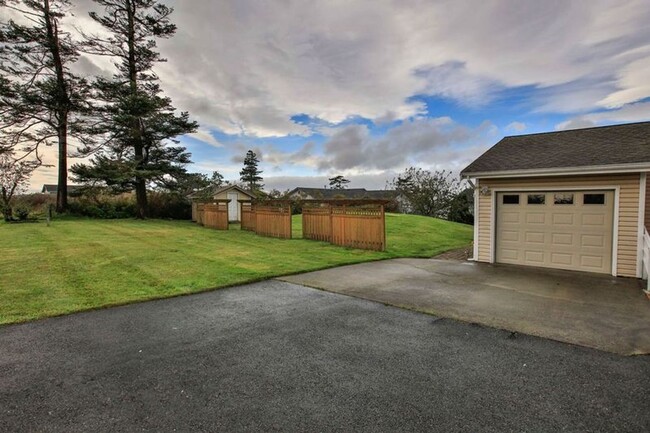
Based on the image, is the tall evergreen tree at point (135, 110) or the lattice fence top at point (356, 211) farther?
the tall evergreen tree at point (135, 110)

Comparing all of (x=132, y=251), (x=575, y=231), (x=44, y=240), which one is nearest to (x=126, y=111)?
(x=44, y=240)

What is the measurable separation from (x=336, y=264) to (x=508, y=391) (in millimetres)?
6020

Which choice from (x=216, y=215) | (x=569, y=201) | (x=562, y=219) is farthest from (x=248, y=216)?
(x=569, y=201)

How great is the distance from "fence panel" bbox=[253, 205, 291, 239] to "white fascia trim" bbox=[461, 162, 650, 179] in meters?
7.79

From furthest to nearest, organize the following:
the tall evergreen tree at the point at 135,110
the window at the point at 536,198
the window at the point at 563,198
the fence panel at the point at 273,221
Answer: the tall evergreen tree at the point at 135,110 → the fence panel at the point at 273,221 → the window at the point at 536,198 → the window at the point at 563,198

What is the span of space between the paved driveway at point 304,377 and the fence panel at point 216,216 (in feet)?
46.3

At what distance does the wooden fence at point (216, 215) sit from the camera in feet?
61.6

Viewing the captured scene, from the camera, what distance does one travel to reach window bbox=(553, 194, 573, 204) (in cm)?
825

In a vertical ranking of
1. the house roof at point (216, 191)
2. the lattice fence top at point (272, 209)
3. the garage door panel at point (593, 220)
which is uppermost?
the house roof at point (216, 191)

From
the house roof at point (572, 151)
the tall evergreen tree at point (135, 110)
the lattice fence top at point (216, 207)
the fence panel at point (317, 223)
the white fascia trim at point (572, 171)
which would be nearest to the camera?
the white fascia trim at point (572, 171)

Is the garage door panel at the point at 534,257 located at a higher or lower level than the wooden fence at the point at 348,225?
lower

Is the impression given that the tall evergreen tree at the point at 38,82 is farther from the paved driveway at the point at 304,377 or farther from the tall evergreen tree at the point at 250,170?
the tall evergreen tree at the point at 250,170

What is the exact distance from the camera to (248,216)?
17500 millimetres

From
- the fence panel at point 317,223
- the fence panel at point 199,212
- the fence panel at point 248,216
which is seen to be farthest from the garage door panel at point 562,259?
the fence panel at point 199,212
